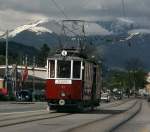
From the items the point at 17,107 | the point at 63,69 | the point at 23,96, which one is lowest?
the point at 17,107

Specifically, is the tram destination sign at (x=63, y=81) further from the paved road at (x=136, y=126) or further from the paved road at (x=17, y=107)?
the paved road at (x=136, y=126)

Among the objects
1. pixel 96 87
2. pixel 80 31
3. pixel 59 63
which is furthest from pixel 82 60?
pixel 80 31

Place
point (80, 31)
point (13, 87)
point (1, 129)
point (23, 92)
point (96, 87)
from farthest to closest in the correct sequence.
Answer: point (13, 87) < point (23, 92) < point (80, 31) < point (96, 87) < point (1, 129)

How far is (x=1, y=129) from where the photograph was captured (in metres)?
22.4

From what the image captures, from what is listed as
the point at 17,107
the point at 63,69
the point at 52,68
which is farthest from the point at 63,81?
the point at 17,107

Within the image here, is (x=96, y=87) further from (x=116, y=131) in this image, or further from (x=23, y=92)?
(x=23, y=92)

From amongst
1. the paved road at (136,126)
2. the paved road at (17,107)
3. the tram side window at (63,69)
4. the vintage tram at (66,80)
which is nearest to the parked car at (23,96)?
the paved road at (17,107)

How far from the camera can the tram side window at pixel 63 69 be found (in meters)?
38.1

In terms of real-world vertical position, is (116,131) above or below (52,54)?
below

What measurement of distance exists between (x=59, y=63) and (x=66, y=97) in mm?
2035

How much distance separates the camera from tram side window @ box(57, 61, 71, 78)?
38.1 m

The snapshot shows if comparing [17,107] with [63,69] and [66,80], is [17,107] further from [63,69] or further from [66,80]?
[66,80]

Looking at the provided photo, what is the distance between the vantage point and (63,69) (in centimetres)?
3828

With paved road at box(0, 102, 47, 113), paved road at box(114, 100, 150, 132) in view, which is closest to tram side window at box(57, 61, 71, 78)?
paved road at box(0, 102, 47, 113)
